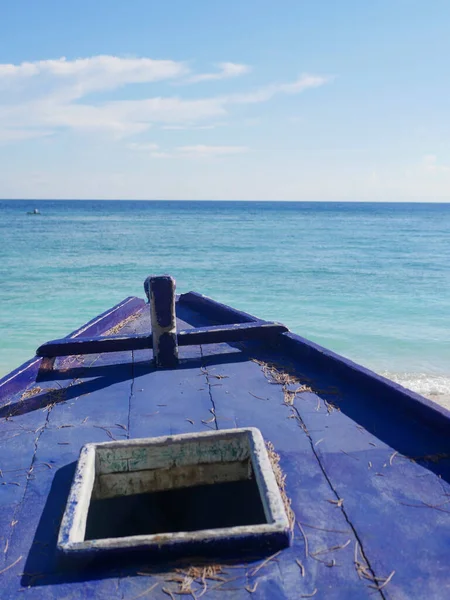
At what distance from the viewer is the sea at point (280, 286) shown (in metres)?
14.8

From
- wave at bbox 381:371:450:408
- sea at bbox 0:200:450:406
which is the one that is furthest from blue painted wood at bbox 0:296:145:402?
sea at bbox 0:200:450:406

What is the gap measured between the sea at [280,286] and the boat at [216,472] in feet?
22.4

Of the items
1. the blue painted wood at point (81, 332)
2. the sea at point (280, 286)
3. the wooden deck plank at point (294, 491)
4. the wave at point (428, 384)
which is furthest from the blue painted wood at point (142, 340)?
the sea at point (280, 286)

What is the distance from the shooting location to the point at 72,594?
2309 millimetres

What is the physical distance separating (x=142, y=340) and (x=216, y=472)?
1.88 meters

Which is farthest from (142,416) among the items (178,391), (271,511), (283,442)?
(271,511)

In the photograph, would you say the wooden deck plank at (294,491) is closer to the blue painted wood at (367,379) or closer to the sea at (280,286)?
the blue painted wood at (367,379)

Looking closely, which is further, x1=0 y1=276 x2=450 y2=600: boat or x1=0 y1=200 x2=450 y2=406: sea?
x1=0 y1=200 x2=450 y2=406: sea

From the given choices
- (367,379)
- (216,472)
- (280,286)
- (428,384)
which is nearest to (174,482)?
(216,472)

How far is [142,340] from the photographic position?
16.7 feet

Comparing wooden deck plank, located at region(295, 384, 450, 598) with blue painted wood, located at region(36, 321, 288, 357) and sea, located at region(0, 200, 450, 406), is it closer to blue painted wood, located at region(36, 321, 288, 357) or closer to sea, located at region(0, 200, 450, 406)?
blue painted wood, located at region(36, 321, 288, 357)

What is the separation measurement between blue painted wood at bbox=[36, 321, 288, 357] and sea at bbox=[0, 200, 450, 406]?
20.5 feet

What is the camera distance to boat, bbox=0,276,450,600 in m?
2.41

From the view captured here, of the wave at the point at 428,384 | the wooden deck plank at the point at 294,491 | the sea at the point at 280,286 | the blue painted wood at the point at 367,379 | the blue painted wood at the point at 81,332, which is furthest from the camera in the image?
the sea at the point at 280,286
